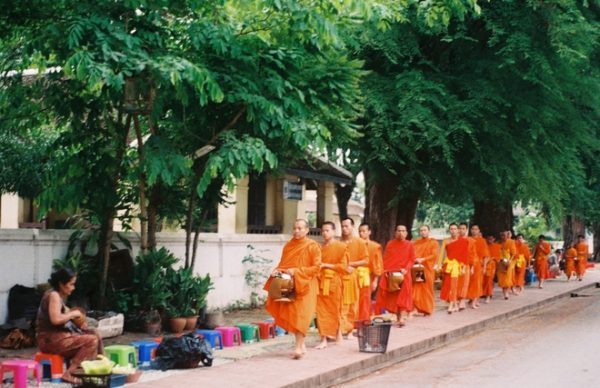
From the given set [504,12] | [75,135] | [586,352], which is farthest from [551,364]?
[504,12]

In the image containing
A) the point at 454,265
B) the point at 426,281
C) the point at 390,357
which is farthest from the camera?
the point at 454,265

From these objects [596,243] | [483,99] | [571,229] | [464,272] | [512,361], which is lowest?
[512,361]

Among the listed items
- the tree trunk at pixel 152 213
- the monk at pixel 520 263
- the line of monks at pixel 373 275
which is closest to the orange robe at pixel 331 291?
the line of monks at pixel 373 275

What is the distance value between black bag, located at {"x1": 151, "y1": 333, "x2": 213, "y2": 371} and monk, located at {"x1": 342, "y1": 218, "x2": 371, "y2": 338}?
3408mm

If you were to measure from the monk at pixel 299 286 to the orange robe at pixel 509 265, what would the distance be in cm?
1249

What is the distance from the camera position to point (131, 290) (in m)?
14.6

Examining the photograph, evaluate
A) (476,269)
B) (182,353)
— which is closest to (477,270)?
(476,269)

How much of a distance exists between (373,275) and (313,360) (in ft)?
13.9

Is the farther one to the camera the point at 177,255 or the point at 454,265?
the point at 454,265

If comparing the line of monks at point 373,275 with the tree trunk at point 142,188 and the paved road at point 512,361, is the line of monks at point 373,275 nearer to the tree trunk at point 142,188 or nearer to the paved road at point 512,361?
the paved road at point 512,361

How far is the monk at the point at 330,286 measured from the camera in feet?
44.2

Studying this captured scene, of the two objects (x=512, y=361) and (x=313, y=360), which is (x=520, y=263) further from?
(x=313, y=360)

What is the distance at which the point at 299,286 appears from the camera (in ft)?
39.5

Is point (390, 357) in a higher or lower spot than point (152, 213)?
lower
